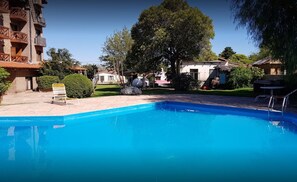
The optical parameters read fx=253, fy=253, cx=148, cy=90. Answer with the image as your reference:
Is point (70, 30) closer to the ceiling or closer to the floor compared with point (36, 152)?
closer to the ceiling

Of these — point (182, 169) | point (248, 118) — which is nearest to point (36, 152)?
point (182, 169)

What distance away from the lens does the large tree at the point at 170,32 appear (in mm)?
22391

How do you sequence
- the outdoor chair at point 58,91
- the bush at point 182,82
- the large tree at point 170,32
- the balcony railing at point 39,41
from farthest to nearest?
the balcony railing at point 39,41 < the bush at point 182,82 < the large tree at point 170,32 < the outdoor chair at point 58,91

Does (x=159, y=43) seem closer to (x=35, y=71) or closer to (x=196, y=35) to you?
(x=196, y=35)

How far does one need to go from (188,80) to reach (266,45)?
11.9 metres

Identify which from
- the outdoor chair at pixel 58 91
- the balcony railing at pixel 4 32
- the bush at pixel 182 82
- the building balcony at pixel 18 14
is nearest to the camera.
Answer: the outdoor chair at pixel 58 91

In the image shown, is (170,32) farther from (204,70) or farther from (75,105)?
(75,105)

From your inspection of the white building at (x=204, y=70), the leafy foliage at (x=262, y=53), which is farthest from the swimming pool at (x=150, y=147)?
the white building at (x=204, y=70)

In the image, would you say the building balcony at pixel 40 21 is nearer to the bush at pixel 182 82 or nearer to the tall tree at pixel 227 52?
the bush at pixel 182 82

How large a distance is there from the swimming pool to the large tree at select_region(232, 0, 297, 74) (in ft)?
9.42

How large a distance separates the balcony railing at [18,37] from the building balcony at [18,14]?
60.5 inches

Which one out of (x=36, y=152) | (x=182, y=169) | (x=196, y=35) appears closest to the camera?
(x=182, y=169)

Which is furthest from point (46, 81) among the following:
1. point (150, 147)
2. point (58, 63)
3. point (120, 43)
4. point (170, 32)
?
point (120, 43)

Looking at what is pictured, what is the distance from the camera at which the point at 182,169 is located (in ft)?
18.9
